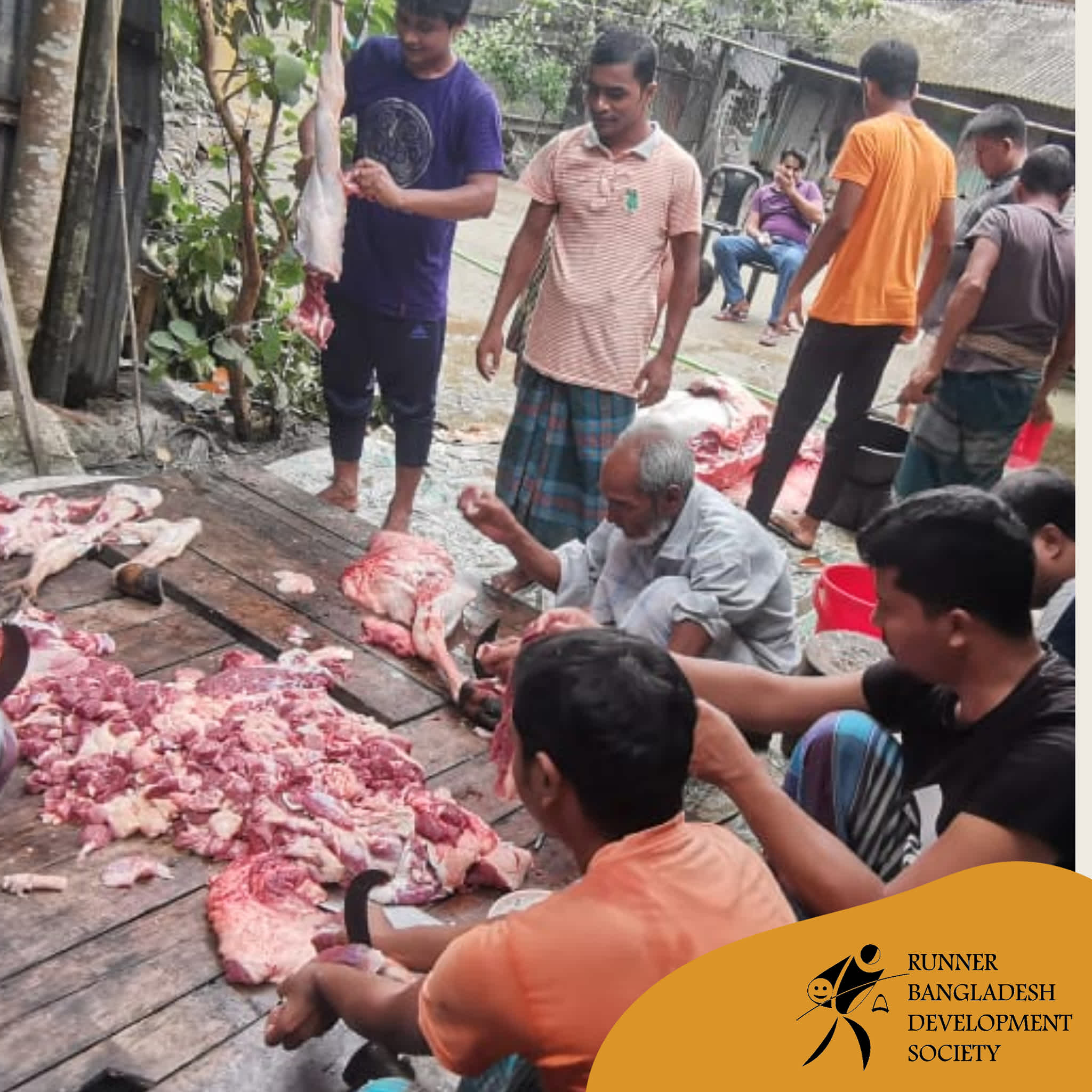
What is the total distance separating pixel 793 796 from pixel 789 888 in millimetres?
522

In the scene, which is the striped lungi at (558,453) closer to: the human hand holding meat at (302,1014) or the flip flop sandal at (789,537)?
the flip flop sandal at (789,537)

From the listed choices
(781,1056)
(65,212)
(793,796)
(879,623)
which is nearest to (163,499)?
(65,212)

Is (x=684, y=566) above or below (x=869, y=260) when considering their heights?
below

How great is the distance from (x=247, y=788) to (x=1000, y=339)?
4306 mm

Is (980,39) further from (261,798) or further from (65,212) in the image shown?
(261,798)

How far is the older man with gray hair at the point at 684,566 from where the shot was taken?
11.5ft

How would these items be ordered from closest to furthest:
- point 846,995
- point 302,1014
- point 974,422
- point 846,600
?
point 846,995 → point 302,1014 → point 846,600 → point 974,422

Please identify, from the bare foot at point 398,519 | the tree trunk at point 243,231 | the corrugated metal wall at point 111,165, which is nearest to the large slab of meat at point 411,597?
the bare foot at point 398,519

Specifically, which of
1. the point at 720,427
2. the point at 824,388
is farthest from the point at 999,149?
the point at 720,427

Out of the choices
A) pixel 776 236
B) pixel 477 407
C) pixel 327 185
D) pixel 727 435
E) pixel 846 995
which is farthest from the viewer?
pixel 776 236

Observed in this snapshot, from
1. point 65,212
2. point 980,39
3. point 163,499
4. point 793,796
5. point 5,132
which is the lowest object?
point 163,499

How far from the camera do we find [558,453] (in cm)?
502

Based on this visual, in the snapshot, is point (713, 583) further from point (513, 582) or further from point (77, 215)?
point (77, 215)

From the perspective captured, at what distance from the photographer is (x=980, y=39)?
56.0 ft
